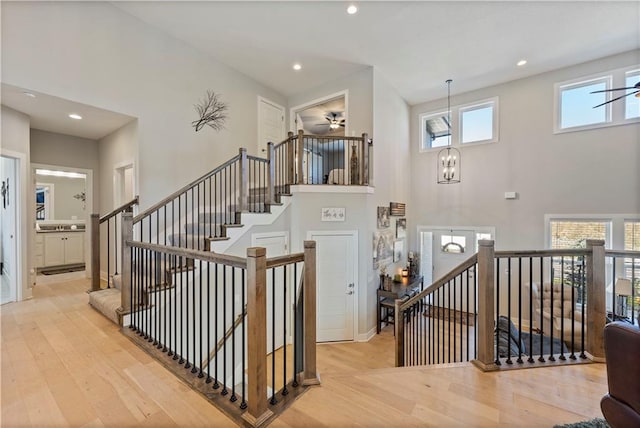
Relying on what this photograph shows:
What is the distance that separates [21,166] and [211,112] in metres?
3.02

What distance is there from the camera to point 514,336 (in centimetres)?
463

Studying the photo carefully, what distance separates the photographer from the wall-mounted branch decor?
17.0ft

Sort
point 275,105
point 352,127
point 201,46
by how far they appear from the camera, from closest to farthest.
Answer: point 201,46, point 352,127, point 275,105

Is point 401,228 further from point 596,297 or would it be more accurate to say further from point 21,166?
point 21,166

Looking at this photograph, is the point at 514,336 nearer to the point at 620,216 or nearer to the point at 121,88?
the point at 620,216

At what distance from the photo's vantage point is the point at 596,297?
2.39 metres

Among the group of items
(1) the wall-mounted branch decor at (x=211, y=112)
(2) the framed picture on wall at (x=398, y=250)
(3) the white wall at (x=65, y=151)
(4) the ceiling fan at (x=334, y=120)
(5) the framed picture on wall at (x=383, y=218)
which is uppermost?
(4) the ceiling fan at (x=334, y=120)

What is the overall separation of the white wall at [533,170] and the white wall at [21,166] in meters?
8.25

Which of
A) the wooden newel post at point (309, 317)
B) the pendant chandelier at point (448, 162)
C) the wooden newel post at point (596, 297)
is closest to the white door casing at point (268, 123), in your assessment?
the pendant chandelier at point (448, 162)

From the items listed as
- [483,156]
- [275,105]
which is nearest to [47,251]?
[275,105]

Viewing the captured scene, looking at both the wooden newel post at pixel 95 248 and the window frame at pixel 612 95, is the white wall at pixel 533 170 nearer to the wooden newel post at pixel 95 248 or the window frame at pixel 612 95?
the window frame at pixel 612 95

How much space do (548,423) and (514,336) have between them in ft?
11.9

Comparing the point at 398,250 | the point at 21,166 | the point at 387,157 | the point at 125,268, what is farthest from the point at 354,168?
the point at 21,166

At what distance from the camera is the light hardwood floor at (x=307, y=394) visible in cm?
171
